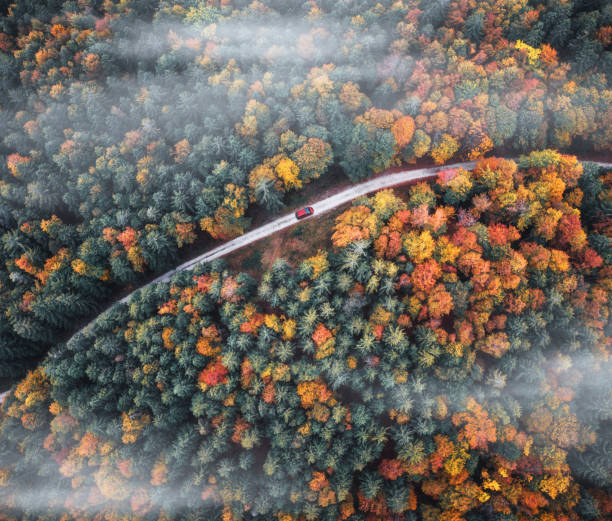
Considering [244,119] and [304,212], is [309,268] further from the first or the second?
[244,119]

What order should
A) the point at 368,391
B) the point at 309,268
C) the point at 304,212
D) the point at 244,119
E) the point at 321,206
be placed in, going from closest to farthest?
the point at 368,391
the point at 309,268
the point at 244,119
the point at 304,212
the point at 321,206

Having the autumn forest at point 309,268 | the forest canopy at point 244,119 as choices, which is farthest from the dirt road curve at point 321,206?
the forest canopy at point 244,119

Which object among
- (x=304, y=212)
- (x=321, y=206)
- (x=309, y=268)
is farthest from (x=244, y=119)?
(x=309, y=268)

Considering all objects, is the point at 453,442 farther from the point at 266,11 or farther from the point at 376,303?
the point at 266,11

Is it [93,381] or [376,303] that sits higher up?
[376,303]

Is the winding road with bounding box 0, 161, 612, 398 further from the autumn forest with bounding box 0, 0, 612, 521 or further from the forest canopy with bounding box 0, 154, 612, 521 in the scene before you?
the forest canopy with bounding box 0, 154, 612, 521

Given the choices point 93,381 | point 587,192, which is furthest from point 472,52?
point 93,381

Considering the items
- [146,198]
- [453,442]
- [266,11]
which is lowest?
[453,442]
